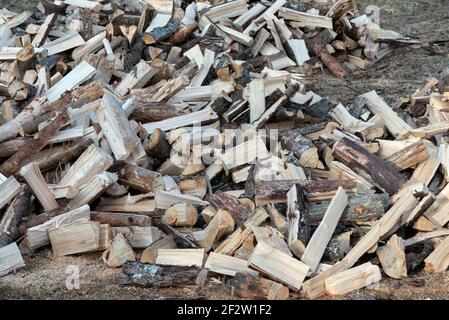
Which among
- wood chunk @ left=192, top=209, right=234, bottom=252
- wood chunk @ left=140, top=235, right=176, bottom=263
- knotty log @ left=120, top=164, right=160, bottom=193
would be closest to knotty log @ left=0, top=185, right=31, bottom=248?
knotty log @ left=120, top=164, right=160, bottom=193

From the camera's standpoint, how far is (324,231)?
4.59 meters

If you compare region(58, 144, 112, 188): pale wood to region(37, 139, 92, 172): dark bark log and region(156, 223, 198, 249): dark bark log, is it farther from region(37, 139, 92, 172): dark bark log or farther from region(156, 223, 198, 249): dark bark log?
region(156, 223, 198, 249): dark bark log

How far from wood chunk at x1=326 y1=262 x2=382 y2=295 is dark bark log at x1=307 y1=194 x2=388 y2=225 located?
1.53 ft

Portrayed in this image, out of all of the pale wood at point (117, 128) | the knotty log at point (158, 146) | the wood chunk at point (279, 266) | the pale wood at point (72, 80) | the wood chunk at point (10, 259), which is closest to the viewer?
the wood chunk at point (279, 266)

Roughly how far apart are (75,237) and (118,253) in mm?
342

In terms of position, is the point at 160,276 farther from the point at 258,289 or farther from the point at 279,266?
the point at 279,266

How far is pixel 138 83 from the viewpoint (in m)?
6.49

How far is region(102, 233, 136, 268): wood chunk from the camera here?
459cm

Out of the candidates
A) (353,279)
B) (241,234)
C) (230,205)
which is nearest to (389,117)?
(230,205)

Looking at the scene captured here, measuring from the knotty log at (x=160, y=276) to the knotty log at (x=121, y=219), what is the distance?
62 cm

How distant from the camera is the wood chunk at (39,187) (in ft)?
16.5

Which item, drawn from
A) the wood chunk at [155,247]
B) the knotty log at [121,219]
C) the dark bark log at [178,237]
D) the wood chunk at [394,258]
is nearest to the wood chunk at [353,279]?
the wood chunk at [394,258]

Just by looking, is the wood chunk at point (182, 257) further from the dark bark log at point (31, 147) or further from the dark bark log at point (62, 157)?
the dark bark log at point (31, 147)
